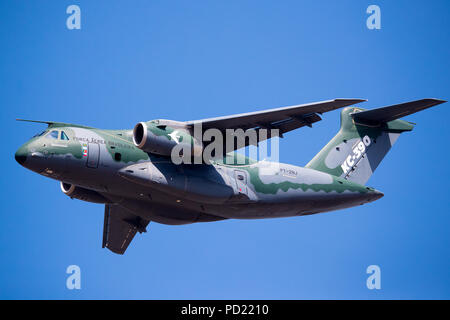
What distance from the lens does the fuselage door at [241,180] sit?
1295cm

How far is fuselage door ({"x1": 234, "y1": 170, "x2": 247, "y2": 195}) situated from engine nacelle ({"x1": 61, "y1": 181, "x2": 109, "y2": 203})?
269cm

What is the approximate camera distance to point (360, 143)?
15.1m

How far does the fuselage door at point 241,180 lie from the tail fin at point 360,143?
2.03 m

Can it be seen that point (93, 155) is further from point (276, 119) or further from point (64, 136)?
point (276, 119)

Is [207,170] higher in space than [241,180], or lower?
higher

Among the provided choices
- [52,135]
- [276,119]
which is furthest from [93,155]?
[276,119]

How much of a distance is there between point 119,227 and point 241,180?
145 inches

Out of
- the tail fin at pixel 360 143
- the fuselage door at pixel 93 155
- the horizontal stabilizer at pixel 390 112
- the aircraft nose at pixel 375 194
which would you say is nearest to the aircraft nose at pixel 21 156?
the fuselage door at pixel 93 155

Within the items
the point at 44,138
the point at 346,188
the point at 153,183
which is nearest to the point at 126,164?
the point at 153,183

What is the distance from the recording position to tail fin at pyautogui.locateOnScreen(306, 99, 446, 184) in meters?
14.6

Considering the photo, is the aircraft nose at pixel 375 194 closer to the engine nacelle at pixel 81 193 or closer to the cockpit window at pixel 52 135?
the engine nacelle at pixel 81 193
